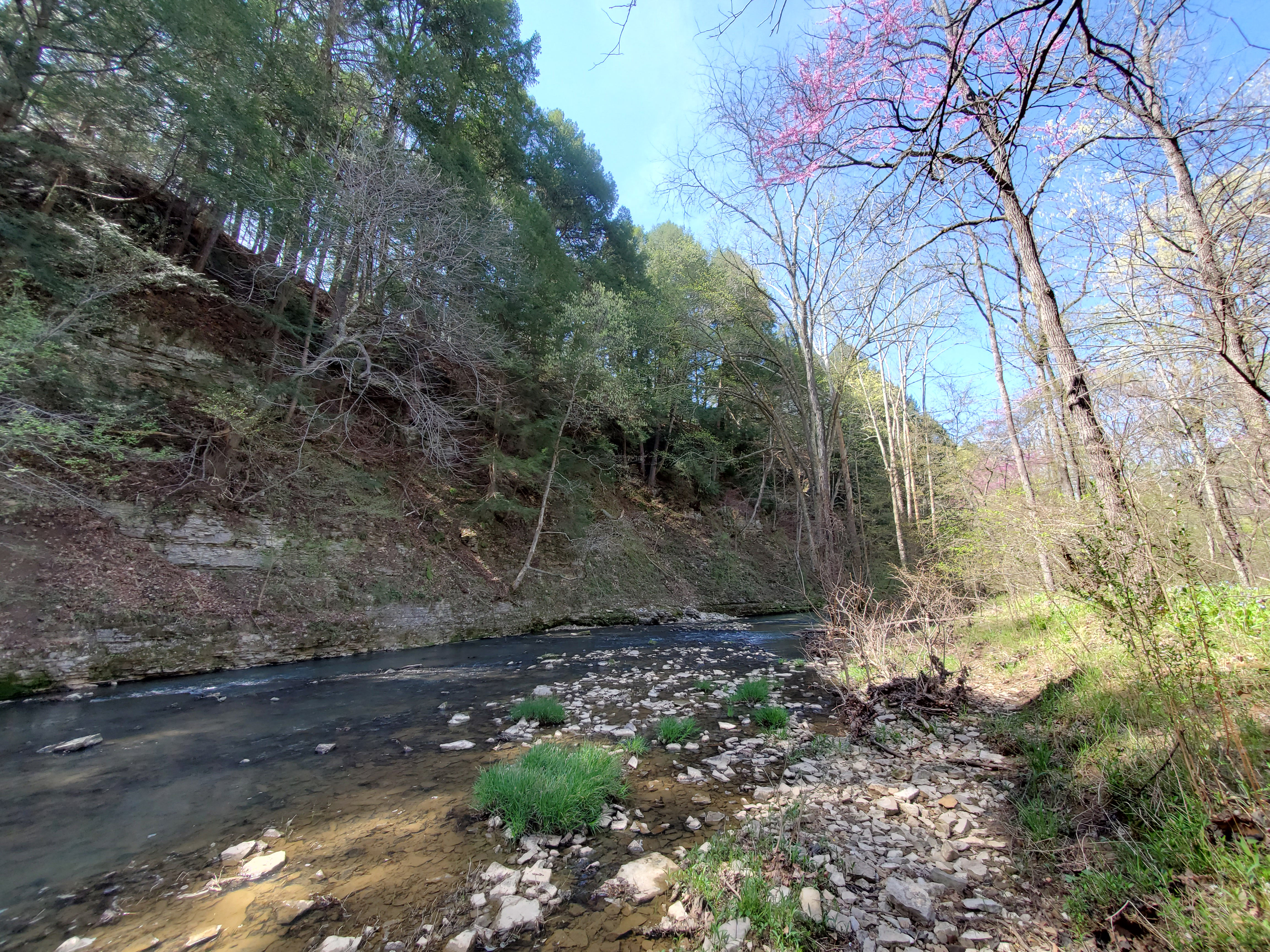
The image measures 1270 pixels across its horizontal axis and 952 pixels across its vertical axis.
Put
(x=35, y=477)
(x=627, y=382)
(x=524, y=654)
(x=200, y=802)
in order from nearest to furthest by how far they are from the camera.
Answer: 1. (x=200, y=802)
2. (x=35, y=477)
3. (x=524, y=654)
4. (x=627, y=382)

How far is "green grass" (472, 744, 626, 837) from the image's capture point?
3.22 m

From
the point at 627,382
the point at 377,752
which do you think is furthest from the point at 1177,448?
the point at 627,382

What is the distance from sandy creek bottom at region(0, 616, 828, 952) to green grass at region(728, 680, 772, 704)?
33cm

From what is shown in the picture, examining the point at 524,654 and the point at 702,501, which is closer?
the point at 524,654

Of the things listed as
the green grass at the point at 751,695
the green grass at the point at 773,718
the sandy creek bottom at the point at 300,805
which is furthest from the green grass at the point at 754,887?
the green grass at the point at 751,695

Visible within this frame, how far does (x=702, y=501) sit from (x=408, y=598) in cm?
1821

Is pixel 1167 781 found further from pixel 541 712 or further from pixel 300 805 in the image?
pixel 300 805

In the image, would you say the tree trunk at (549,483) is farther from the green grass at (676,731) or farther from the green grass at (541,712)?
the green grass at (676,731)

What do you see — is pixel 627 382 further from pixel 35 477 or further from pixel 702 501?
pixel 35 477

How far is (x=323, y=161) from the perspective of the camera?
40.6ft

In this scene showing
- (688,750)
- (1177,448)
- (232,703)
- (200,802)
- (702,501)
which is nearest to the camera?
(200,802)

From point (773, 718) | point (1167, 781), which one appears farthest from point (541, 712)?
point (1167, 781)

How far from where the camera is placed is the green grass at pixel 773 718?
5285 mm

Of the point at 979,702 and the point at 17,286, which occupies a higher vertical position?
the point at 17,286
